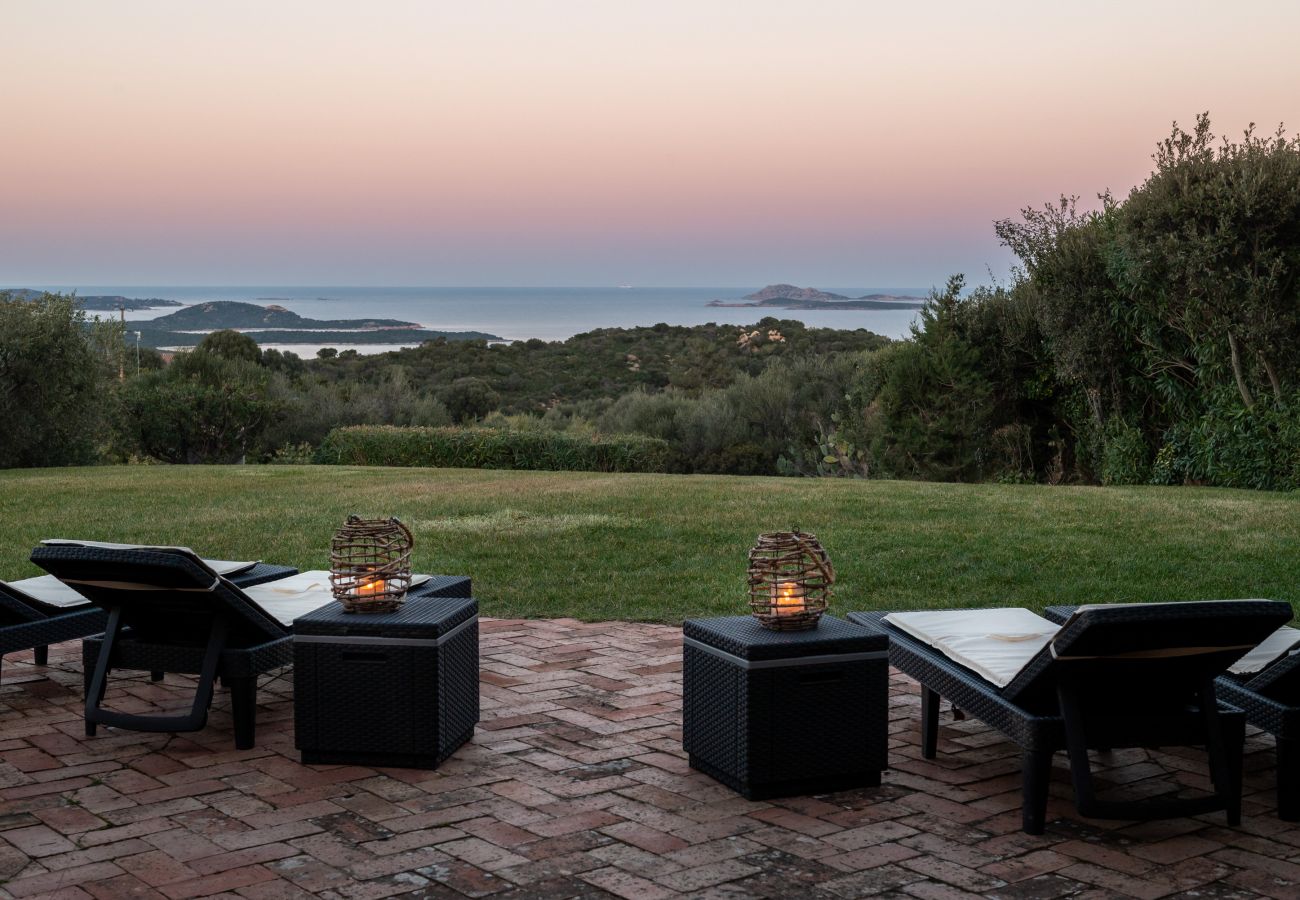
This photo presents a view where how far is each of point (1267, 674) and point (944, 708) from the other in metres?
1.44

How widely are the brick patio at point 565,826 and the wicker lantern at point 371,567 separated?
57 centimetres

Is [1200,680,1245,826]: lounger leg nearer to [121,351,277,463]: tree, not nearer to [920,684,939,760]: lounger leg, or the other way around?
[920,684,939,760]: lounger leg

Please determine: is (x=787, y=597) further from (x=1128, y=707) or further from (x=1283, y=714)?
(x=1283, y=714)

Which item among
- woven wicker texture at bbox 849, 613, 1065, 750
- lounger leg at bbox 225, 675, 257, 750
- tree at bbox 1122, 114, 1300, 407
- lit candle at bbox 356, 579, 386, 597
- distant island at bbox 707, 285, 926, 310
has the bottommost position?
lounger leg at bbox 225, 675, 257, 750

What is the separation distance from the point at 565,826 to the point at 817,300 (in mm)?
A: 54528

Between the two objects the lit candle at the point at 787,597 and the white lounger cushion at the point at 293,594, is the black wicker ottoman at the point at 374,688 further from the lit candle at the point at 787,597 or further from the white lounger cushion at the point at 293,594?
the lit candle at the point at 787,597

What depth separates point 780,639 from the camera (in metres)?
3.52

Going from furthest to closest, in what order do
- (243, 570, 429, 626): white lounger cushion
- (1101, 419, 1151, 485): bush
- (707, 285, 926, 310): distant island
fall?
(707, 285, 926, 310): distant island
(1101, 419, 1151, 485): bush
(243, 570, 429, 626): white lounger cushion

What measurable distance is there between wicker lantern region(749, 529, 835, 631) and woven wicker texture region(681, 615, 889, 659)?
0.04m

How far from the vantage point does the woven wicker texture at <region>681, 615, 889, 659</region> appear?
346cm

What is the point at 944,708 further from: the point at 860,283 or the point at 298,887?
the point at 860,283

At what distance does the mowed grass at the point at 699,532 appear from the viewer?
7.29 metres

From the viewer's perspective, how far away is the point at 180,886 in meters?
2.86

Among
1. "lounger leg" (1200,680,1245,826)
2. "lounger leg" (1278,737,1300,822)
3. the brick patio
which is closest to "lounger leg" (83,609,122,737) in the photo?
the brick patio
